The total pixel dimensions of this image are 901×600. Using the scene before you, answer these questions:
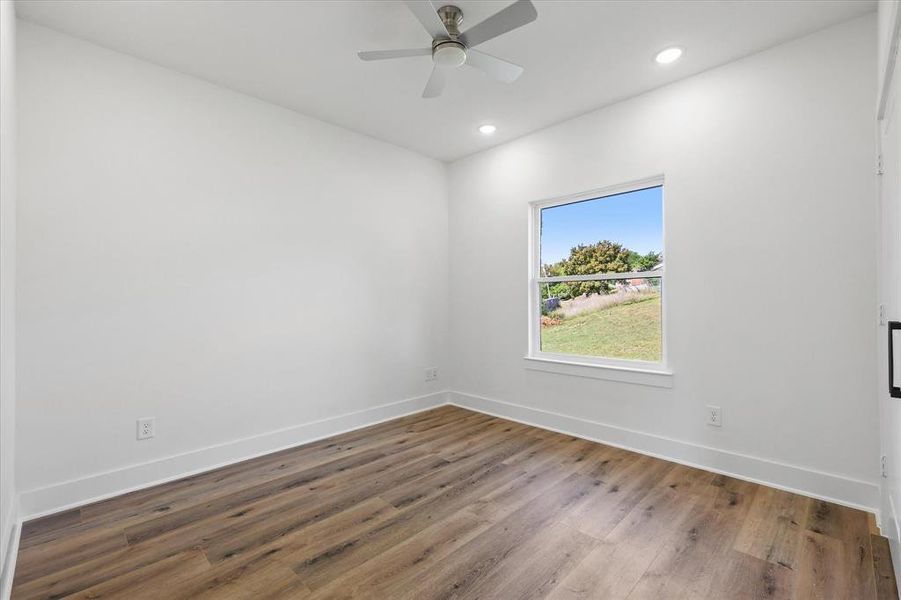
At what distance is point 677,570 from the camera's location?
5.82ft

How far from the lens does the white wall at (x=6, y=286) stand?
1.68 m

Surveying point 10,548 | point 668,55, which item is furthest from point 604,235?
point 10,548

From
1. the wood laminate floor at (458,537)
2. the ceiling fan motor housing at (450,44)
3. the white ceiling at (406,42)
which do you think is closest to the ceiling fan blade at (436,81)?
the ceiling fan motor housing at (450,44)

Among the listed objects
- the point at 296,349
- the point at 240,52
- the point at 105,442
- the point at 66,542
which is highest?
the point at 240,52

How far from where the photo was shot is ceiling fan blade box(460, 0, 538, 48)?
1.90 meters

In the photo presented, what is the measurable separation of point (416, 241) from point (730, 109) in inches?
109

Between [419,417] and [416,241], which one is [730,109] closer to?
[416,241]

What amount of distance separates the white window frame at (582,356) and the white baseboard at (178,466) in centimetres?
156

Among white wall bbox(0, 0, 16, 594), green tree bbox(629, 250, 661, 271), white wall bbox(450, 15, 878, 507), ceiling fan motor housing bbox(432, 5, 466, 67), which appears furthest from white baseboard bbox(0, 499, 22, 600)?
green tree bbox(629, 250, 661, 271)

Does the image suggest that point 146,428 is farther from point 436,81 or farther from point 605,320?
point 605,320

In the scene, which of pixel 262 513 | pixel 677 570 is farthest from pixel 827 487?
pixel 262 513

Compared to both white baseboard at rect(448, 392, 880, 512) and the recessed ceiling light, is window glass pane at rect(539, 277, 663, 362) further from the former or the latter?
the recessed ceiling light

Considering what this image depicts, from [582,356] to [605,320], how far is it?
0.37m

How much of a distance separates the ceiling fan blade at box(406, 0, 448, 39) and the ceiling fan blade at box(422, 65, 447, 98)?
237mm
